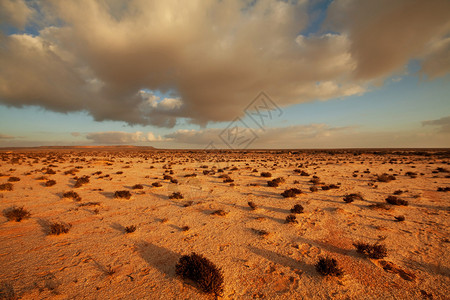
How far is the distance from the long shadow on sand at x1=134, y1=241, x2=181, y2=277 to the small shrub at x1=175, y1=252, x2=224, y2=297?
36 centimetres

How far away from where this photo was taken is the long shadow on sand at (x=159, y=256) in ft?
17.2

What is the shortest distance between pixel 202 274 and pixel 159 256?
202cm

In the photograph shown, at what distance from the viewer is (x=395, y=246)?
6297mm

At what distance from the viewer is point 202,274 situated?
4531 mm

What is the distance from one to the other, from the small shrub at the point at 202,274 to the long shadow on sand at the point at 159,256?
0.36 m

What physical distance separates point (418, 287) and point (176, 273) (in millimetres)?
6124

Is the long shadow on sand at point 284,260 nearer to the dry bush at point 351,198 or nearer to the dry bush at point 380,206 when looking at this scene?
the dry bush at point 380,206

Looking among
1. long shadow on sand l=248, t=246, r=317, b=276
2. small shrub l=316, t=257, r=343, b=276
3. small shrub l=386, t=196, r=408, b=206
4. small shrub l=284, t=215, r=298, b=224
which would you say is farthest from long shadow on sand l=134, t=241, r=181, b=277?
small shrub l=386, t=196, r=408, b=206

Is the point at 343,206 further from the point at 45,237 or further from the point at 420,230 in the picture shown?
the point at 45,237

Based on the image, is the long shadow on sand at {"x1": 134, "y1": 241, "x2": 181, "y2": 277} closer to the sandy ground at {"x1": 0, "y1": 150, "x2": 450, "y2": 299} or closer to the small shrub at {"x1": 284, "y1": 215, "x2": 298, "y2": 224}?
the sandy ground at {"x1": 0, "y1": 150, "x2": 450, "y2": 299}

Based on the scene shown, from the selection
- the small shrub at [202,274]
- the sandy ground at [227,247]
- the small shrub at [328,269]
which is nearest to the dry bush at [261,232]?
the sandy ground at [227,247]

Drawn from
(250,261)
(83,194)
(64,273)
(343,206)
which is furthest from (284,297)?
(83,194)

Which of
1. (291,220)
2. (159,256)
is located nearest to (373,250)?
(291,220)

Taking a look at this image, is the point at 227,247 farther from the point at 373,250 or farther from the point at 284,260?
the point at 373,250
